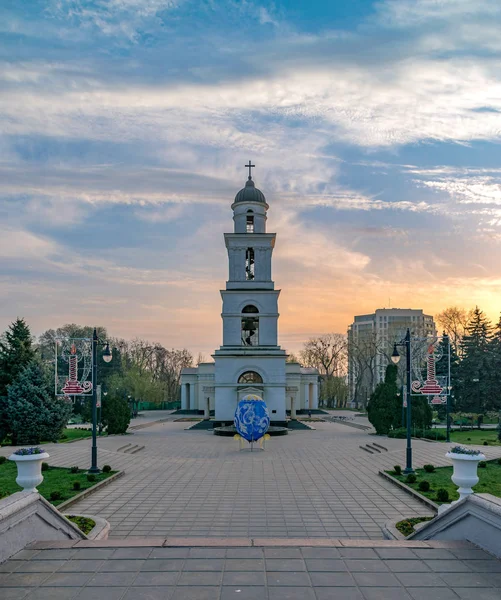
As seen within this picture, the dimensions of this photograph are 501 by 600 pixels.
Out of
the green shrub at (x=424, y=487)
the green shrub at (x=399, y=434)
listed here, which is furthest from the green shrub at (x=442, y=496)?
the green shrub at (x=399, y=434)

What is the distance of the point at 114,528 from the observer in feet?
39.4

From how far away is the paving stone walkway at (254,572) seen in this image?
6395 mm

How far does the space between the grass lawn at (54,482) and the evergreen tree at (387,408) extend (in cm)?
2131

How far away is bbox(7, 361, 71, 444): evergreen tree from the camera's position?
2947 cm

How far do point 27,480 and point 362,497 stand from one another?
30.7ft

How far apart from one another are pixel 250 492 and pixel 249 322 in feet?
84.6

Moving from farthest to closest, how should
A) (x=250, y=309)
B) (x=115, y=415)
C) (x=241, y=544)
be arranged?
(x=250, y=309)
(x=115, y=415)
(x=241, y=544)

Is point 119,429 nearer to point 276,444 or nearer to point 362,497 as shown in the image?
point 276,444

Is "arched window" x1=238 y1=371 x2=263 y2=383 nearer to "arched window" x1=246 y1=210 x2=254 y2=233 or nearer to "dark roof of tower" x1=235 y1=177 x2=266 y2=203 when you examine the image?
"arched window" x1=246 y1=210 x2=254 y2=233

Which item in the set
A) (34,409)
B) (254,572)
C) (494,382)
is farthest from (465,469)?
(494,382)

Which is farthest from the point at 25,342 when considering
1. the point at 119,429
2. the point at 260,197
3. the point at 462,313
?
the point at 462,313

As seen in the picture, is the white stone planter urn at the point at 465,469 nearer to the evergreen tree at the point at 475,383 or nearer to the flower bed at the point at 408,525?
the flower bed at the point at 408,525

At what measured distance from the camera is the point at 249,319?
135 ft

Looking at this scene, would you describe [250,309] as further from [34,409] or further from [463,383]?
[463,383]
